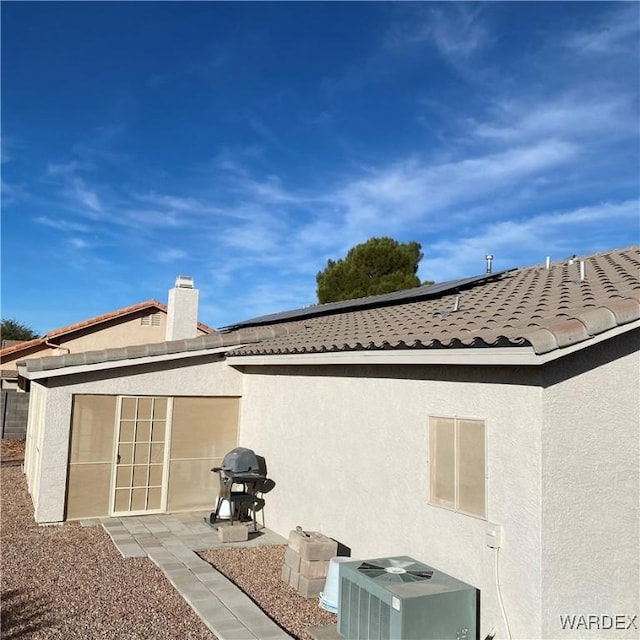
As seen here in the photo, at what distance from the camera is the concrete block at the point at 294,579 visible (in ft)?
26.5

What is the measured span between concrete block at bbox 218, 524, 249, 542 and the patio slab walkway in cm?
12

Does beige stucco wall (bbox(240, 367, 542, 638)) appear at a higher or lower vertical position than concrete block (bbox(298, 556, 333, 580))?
higher

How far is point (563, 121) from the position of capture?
14.6m

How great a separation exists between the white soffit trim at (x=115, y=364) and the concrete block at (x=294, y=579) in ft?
20.2

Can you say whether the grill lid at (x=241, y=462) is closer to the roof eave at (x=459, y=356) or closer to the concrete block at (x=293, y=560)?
the roof eave at (x=459, y=356)

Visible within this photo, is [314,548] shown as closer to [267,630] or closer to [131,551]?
[267,630]

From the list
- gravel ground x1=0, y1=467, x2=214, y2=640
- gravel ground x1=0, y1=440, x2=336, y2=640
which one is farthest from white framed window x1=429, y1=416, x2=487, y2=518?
gravel ground x1=0, y1=467, x2=214, y2=640

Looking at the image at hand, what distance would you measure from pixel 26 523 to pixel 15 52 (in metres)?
10.7

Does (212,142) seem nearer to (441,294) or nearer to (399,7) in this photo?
(399,7)

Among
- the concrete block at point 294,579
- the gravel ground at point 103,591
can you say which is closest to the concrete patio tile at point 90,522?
the gravel ground at point 103,591

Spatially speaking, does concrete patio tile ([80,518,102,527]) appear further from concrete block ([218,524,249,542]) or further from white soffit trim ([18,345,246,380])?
white soffit trim ([18,345,246,380])

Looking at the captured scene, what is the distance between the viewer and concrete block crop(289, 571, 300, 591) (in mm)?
8086

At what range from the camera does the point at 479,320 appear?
285 inches

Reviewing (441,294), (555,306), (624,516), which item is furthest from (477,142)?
(624,516)
